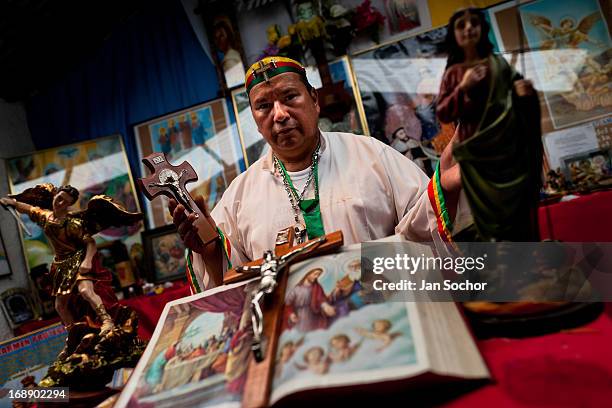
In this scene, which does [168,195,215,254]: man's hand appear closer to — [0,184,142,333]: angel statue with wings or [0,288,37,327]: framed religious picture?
[0,184,142,333]: angel statue with wings

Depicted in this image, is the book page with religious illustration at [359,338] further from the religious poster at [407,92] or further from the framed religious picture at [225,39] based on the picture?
the framed religious picture at [225,39]

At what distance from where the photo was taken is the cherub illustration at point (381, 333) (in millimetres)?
866

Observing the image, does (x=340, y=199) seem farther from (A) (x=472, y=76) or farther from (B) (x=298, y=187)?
(A) (x=472, y=76)

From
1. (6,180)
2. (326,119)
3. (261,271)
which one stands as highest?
(6,180)

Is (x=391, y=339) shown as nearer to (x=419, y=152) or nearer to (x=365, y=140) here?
(x=365, y=140)

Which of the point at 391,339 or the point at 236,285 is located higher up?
the point at 236,285

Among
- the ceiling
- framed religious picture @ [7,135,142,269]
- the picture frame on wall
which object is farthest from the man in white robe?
the ceiling

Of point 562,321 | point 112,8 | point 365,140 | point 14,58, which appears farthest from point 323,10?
point 562,321

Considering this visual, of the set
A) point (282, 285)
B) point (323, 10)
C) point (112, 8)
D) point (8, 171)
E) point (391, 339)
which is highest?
point (112, 8)

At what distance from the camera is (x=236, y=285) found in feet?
4.36

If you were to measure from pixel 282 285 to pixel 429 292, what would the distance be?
407mm

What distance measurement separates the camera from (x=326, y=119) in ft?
15.1

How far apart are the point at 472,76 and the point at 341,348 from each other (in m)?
0.68

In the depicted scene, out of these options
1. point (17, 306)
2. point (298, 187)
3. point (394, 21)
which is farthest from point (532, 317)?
point (17, 306)
